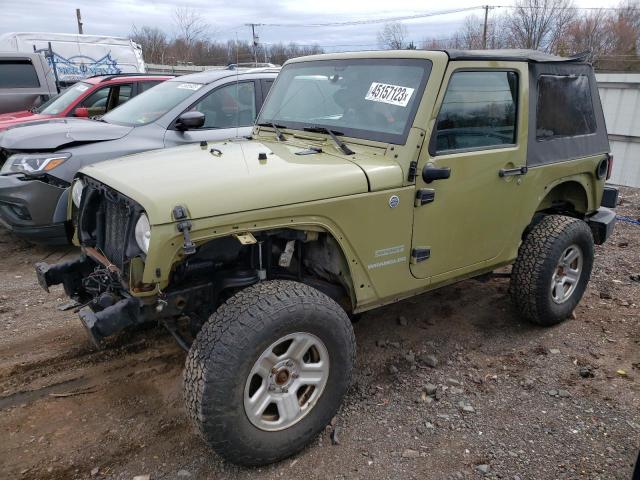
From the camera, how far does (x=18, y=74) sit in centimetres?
952

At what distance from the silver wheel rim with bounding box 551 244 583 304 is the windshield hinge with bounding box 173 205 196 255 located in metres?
2.90

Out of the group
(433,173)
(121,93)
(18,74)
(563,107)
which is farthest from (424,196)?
(18,74)

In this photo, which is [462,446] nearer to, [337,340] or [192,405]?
[337,340]

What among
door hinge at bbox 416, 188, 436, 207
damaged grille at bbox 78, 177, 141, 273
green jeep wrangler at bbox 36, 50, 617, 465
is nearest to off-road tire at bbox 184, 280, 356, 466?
green jeep wrangler at bbox 36, 50, 617, 465

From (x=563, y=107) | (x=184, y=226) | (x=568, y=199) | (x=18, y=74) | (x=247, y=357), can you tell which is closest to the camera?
(x=184, y=226)

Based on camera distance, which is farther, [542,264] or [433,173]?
[542,264]

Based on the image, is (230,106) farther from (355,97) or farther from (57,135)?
(355,97)

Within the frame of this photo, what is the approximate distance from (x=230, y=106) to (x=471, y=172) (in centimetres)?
356

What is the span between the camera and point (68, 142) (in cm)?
563

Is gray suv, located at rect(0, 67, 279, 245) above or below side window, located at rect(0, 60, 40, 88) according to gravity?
below

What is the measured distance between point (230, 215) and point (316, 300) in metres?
0.62

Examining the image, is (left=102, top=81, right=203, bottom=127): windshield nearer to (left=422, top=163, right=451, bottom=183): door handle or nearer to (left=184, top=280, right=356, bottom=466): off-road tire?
(left=422, top=163, right=451, bottom=183): door handle

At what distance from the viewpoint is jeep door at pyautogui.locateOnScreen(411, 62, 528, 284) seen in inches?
126

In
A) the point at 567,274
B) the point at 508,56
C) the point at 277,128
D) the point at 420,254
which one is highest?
the point at 508,56
